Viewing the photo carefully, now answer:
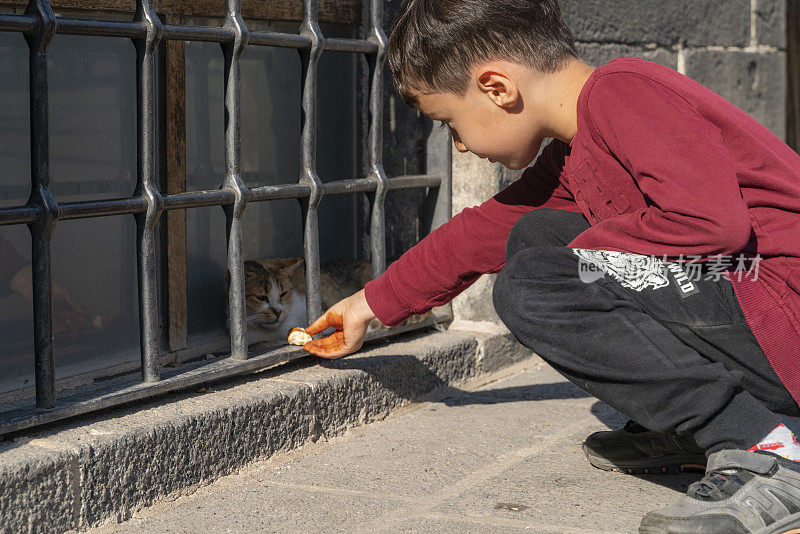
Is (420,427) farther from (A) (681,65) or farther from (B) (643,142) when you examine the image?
(A) (681,65)

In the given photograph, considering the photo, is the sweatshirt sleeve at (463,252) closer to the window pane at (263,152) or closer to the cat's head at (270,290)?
the window pane at (263,152)

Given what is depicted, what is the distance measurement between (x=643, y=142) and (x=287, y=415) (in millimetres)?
1058

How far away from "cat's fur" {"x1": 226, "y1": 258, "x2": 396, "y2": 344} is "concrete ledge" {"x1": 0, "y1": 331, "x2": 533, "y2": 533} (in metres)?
0.34

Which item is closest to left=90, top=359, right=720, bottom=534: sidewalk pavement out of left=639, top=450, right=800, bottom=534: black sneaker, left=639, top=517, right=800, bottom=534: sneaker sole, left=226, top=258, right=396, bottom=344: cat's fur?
left=639, top=450, right=800, bottom=534: black sneaker

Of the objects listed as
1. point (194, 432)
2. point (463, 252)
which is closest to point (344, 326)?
point (463, 252)

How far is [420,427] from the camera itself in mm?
2408

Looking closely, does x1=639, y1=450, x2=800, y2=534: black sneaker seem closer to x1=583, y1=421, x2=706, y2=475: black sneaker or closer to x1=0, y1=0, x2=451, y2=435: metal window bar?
x1=583, y1=421, x2=706, y2=475: black sneaker

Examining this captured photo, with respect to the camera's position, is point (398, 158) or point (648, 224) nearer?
point (648, 224)

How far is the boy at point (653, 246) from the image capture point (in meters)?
1.61

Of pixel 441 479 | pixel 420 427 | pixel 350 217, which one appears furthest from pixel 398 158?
pixel 441 479

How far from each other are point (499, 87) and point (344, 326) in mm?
698

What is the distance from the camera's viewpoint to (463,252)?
2195mm

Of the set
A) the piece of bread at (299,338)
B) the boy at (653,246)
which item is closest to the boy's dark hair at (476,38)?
the boy at (653,246)

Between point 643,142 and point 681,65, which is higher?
point 681,65
